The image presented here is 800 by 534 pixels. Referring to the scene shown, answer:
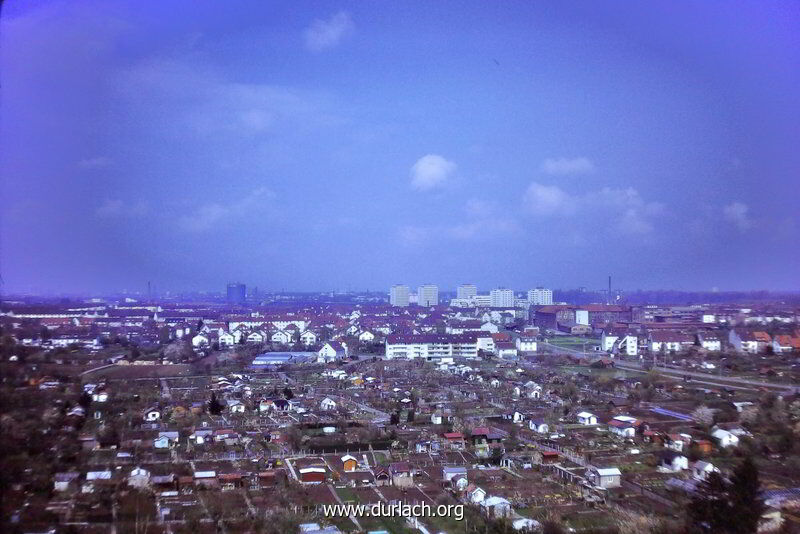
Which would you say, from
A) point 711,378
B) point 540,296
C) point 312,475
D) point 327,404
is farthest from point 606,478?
point 540,296

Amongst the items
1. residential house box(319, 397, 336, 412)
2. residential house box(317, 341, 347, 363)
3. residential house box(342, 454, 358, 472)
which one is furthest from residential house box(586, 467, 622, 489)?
residential house box(317, 341, 347, 363)

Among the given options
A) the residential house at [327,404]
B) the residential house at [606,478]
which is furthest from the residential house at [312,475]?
the residential house at [327,404]

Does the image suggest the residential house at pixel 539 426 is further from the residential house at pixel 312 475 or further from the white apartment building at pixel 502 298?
the white apartment building at pixel 502 298

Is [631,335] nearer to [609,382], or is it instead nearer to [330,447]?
[609,382]

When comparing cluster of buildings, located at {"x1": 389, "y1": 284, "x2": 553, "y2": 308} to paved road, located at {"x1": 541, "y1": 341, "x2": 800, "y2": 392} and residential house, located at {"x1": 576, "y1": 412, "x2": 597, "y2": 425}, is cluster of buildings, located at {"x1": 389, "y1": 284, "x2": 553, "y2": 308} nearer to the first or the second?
paved road, located at {"x1": 541, "y1": 341, "x2": 800, "y2": 392}

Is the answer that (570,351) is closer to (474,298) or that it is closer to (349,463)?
(349,463)

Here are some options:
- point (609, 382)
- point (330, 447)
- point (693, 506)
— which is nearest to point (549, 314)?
point (609, 382)

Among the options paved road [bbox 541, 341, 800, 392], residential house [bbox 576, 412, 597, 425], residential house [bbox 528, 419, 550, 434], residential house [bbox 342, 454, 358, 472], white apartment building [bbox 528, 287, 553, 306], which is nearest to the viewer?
residential house [bbox 342, 454, 358, 472]

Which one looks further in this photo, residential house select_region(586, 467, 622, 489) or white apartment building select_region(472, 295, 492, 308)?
white apartment building select_region(472, 295, 492, 308)
